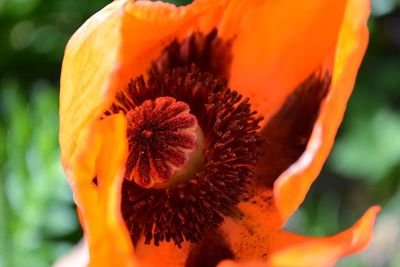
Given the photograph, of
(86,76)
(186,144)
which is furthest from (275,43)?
(86,76)

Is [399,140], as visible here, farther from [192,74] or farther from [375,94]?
[192,74]

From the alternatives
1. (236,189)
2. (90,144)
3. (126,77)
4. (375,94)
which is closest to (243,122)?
(236,189)

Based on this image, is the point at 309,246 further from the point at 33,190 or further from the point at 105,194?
the point at 33,190

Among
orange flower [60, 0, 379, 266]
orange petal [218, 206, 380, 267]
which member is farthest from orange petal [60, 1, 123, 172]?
orange petal [218, 206, 380, 267]

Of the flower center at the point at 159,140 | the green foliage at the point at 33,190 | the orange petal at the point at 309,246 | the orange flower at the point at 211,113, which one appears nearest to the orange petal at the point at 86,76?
the orange flower at the point at 211,113

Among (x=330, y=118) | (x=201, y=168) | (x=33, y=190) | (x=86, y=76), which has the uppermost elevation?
(x=86, y=76)

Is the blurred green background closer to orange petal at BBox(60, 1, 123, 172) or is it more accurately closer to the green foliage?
the green foliage

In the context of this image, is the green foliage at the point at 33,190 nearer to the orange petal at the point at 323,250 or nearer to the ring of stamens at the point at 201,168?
the ring of stamens at the point at 201,168
